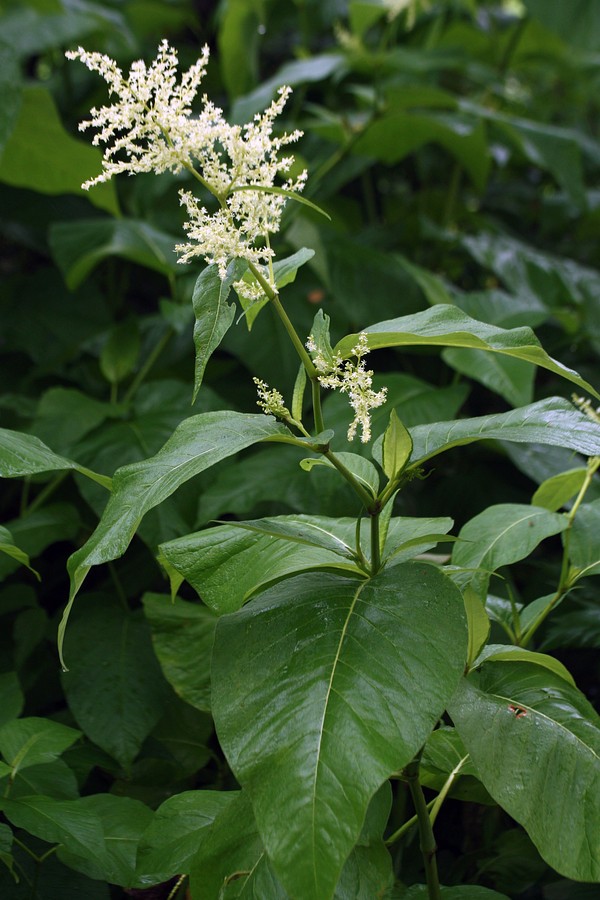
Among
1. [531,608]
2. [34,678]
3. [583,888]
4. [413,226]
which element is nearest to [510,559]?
[531,608]

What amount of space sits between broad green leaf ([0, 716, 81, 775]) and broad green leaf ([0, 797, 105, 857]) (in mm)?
36

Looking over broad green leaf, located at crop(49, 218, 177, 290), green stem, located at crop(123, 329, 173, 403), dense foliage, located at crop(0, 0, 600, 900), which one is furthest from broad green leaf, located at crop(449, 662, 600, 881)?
broad green leaf, located at crop(49, 218, 177, 290)

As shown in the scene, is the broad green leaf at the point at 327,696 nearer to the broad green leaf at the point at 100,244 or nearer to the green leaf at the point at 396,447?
the green leaf at the point at 396,447

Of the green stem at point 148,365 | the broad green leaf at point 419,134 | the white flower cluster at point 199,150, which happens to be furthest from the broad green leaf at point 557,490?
the broad green leaf at point 419,134

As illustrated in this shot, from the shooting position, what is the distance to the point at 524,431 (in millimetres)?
655

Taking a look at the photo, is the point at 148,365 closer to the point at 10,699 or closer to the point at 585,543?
the point at 10,699

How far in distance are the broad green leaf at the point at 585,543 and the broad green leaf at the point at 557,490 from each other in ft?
0.09

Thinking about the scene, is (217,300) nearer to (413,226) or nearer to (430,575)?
(430,575)

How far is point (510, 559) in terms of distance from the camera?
829 mm

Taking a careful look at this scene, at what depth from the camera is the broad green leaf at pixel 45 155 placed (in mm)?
1583

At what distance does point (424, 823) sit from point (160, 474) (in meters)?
0.38

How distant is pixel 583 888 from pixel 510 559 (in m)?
0.38

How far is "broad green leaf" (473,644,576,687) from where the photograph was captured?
28.9 inches

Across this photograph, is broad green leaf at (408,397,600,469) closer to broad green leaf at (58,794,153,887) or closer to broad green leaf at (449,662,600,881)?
broad green leaf at (449,662,600,881)
